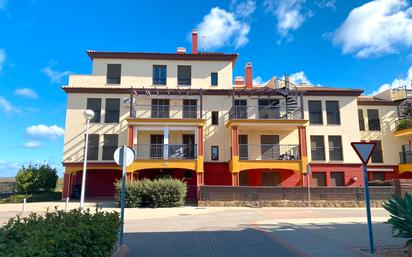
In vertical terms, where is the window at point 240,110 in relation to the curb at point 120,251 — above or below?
above

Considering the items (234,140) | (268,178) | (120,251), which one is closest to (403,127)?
(268,178)

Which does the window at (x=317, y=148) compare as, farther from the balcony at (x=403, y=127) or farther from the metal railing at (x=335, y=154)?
the balcony at (x=403, y=127)

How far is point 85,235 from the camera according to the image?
4719mm

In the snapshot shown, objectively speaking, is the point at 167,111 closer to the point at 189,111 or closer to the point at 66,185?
the point at 189,111

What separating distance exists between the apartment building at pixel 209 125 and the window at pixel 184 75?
0.32ft

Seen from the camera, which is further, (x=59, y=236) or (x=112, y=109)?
(x=112, y=109)

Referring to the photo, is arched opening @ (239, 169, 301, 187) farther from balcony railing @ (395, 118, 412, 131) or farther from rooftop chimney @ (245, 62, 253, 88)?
balcony railing @ (395, 118, 412, 131)

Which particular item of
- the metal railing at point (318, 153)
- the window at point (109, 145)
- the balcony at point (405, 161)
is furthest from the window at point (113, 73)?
the balcony at point (405, 161)

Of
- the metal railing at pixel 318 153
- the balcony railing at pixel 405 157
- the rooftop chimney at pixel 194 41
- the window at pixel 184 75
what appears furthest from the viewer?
the rooftop chimney at pixel 194 41

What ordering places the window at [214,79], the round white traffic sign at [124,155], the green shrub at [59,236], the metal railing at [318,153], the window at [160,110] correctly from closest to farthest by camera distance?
the green shrub at [59,236] → the round white traffic sign at [124,155] → the window at [160,110] → the metal railing at [318,153] → the window at [214,79]

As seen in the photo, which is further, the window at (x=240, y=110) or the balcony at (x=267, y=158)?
the window at (x=240, y=110)

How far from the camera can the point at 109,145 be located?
88.6 feet

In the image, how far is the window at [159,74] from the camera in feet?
94.8

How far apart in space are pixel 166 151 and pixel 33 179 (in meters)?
13.9
